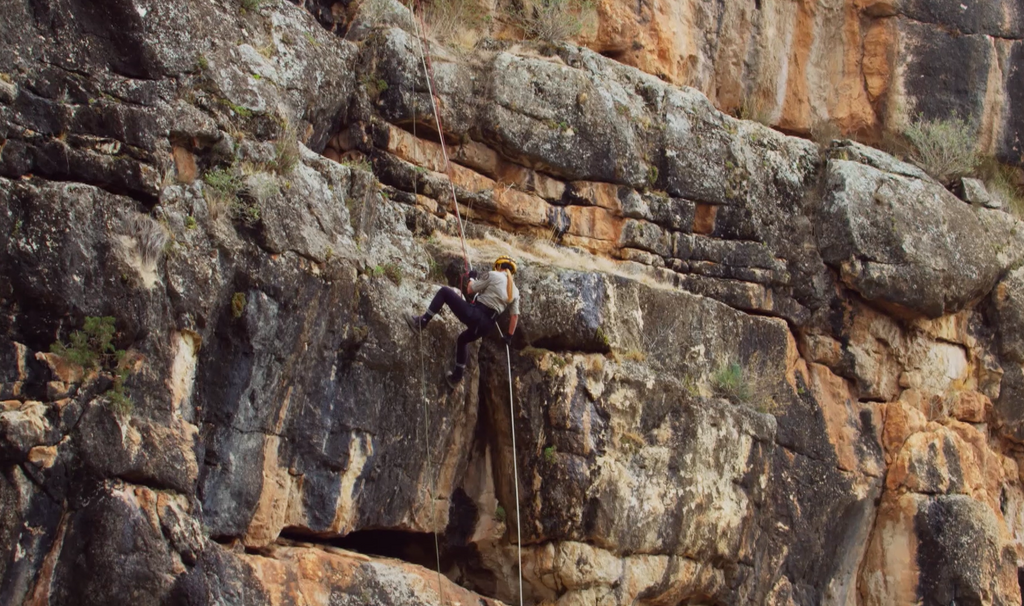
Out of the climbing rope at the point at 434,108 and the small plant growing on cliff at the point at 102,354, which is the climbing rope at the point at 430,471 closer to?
the climbing rope at the point at 434,108

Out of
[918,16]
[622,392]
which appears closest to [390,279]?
[622,392]

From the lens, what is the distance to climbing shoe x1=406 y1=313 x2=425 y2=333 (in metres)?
13.9

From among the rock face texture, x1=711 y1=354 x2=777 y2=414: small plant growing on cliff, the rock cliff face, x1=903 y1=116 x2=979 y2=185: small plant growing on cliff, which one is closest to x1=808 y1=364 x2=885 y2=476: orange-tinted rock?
the rock cliff face

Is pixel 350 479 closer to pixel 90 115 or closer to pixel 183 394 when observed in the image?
pixel 183 394

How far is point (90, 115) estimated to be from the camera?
468 inches

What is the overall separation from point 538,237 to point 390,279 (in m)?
3.22

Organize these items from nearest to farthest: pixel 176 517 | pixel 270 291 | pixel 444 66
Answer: pixel 176 517, pixel 270 291, pixel 444 66

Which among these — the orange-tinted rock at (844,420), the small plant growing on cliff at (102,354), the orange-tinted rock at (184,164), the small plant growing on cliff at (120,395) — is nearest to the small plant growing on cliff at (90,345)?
the small plant growing on cliff at (102,354)

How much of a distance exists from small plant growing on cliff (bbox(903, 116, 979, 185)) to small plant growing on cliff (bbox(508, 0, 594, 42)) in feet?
17.6

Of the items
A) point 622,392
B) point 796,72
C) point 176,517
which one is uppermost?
point 796,72

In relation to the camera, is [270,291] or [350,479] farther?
[350,479]

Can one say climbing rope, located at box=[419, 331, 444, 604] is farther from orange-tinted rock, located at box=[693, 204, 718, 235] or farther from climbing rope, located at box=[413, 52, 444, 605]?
orange-tinted rock, located at box=[693, 204, 718, 235]

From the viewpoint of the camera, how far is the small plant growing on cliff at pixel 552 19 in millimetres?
18031

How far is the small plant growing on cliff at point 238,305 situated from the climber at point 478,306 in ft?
6.83
